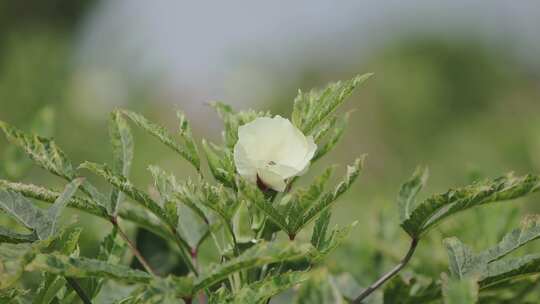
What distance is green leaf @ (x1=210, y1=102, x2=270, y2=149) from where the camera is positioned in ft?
2.64

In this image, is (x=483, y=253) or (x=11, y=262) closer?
(x=11, y=262)

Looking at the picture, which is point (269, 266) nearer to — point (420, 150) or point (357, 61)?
point (420, 150)

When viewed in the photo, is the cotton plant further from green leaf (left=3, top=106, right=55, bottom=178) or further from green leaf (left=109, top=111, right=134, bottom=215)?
green leaf (left=3, top=106, right=55, bottom=178)

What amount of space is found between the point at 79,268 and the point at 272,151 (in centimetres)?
23

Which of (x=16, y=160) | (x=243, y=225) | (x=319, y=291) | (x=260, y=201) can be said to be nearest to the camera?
(x=319, y=291)

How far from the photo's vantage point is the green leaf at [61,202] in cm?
70

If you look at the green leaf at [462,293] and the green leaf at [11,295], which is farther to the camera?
the green leaf at [11,295]

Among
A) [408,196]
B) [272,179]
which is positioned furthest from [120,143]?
[408,196]

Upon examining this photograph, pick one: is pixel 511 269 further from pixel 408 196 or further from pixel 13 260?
pixel 13 260

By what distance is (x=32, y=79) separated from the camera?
9.34 ft

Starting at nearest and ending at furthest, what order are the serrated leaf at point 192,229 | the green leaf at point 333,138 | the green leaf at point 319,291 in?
the green leaf at point 319,291, the green leaf at point 333,138, the serrated leaf at point 192,229

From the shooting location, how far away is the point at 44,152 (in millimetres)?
781

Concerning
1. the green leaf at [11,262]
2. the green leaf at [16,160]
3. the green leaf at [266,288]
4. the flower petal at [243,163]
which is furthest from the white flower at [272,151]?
the green leaf at [16,160]

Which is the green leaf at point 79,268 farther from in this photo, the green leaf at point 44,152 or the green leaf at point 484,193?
the green leaf at point 484,193
